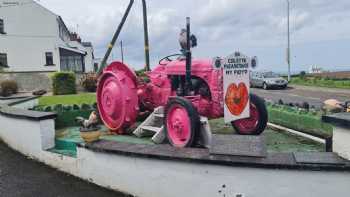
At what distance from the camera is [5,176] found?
6.04 m

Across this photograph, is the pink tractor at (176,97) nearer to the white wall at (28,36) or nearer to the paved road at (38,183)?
the paved road at (38,183)

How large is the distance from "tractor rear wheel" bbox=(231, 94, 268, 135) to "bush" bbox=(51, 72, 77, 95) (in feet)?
52.1

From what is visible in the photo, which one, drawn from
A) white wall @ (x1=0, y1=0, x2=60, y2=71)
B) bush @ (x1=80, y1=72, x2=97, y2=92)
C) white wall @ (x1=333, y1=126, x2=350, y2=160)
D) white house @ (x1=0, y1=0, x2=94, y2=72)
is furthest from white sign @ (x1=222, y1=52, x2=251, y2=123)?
white wall @ (x1=0, y1=0, x2=60, y2=71)

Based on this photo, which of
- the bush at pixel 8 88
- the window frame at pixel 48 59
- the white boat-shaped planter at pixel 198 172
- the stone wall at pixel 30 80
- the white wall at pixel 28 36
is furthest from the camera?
the window frame at pixel 48 59

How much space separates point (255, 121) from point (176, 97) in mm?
1603

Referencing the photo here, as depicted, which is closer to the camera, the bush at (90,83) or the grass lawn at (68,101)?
the grass lawn at (68,101)

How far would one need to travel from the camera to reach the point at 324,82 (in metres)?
30.3

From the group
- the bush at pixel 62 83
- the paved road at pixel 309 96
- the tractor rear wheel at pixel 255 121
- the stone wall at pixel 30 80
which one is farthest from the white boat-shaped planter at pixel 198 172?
the stone wall at pixel 30 80

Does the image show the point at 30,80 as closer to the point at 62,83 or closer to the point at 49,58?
the point at 62,83

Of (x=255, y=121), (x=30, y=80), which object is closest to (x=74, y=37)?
(x=30, y=80)

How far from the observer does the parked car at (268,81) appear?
2945 centimetres

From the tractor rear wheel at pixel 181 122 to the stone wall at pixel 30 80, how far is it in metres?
20.6

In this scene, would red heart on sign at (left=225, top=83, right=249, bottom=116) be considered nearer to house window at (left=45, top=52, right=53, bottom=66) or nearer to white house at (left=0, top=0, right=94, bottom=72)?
white house at (left=0, top=0, right=94, bottom=72)

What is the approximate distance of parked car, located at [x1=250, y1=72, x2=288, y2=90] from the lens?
96.6ft
